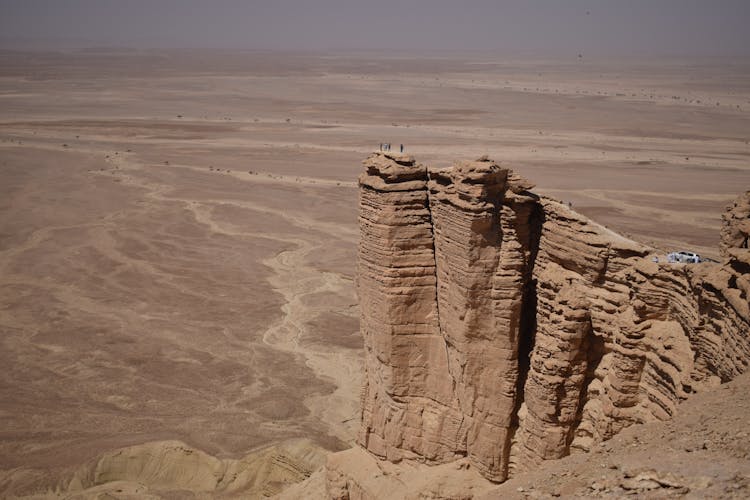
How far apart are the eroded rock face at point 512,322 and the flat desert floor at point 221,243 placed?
24.3 ft

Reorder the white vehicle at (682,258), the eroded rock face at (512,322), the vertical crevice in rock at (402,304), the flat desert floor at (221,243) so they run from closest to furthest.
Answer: the eroded rock face at (512,322) < the white vehicle at (682,258) < the vertical crevice in rock at (402,304) < the flat desert floor at (221,243)

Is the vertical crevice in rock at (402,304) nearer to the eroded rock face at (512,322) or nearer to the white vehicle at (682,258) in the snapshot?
the eroded rock face at (512,322)

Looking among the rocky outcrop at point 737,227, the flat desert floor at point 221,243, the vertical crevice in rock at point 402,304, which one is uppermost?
the rocky outcrop at point 737,227

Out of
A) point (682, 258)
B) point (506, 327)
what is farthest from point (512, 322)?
point (682, 258)

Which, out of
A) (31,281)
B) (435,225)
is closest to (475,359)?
(435,225)

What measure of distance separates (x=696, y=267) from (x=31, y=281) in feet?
128

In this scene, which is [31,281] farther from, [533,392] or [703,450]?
[703,450]

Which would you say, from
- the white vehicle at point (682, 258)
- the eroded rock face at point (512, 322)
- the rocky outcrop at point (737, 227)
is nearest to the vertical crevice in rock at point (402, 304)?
the eroded rock face at point (512, 322)

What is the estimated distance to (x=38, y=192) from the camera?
204 feet

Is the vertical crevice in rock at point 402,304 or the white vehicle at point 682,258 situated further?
the vertical crevice in rock at point 402,304

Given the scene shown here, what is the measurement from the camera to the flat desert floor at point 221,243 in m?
23.5

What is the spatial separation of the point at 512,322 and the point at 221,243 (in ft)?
131

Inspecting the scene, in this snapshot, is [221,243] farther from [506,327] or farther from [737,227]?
Answer: [737,227]

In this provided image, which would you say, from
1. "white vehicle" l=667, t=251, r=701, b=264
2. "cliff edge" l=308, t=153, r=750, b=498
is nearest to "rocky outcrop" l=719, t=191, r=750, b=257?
"cliff edge" l=308, t=153, r=750, b=498
